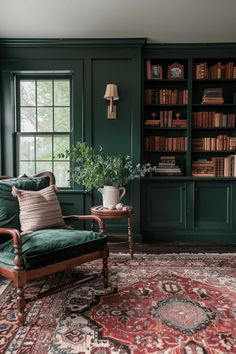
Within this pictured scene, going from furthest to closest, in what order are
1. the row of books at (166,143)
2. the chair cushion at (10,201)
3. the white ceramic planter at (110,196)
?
the row of books at (166,143), the white ceramic planter at (110,196), the chair cushion at (10,201)

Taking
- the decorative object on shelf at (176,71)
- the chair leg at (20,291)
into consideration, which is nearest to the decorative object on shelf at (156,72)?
the decorative object on shelf at (176,71)

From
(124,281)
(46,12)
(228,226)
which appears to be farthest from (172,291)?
(46,12)

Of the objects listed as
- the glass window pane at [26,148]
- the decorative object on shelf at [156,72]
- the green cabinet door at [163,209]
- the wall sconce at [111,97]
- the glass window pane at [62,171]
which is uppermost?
the decorative object on shelf at [156,72]

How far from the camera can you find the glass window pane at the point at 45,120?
165 inches

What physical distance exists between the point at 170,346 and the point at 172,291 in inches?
29.8

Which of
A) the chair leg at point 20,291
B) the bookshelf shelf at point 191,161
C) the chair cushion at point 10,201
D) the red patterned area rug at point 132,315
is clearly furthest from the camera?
the bookshelf shelf at point 191,161

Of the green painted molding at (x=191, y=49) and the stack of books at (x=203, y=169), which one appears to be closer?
the green painted molding at (x=191, y=49)

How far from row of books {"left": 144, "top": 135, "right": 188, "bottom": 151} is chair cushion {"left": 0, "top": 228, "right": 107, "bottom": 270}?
6.88ft

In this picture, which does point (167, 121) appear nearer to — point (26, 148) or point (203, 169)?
point (203, 169)

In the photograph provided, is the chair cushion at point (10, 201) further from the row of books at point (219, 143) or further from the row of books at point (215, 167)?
the row of books at point (219, 143)

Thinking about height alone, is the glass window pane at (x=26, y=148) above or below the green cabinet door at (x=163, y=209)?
above

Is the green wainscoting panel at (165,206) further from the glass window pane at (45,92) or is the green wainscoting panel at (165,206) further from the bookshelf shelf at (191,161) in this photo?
the glass window pane at (45,92)

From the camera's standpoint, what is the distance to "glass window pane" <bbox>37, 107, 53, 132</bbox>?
13.7ft

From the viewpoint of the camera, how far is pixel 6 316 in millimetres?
2105
